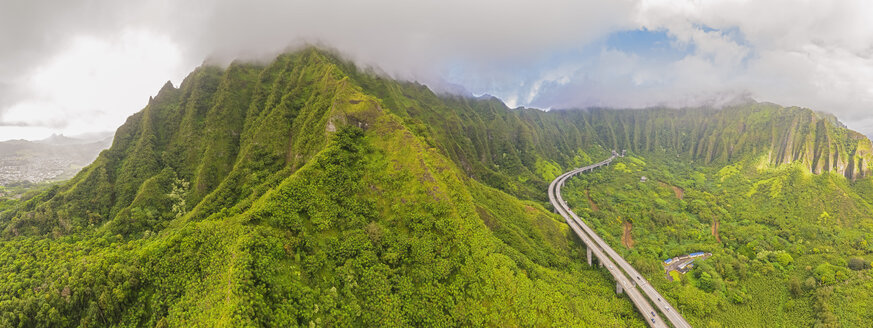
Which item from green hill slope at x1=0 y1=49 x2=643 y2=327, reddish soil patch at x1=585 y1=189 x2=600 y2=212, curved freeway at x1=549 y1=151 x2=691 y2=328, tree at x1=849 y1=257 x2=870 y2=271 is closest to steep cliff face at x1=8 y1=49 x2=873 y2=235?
green hill slope at x1=0 y1=49 x2=643 y2=327

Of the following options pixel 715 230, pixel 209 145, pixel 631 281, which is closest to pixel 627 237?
pixel 715 230

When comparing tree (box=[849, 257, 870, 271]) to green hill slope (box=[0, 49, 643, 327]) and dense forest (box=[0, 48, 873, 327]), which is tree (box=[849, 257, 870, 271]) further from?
green hill slope (box=[0, 49, 643, 327])

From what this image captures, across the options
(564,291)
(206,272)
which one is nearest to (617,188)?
(564,291)

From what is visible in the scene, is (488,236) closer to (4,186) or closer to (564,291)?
(564,291)

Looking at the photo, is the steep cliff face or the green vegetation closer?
the steep cliff face

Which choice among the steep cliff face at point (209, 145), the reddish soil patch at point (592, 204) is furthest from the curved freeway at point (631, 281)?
the steep cliff face at point (209, 145)

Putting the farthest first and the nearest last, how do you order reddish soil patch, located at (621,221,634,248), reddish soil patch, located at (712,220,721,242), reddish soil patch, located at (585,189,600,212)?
reddish soil patch, located at (585,189,600,212), reddish soil patch, located at (712,220,721,242), reddish soil patch, located at (621,221,634,248)
